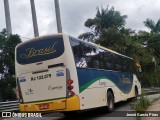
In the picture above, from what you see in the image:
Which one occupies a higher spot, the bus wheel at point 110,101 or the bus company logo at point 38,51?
the bus company logo at point 38,51

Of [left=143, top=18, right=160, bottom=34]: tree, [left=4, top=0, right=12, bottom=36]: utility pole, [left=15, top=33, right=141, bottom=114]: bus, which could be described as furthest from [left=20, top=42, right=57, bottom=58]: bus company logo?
[left=143, top=18, right=160, bottom=34]: tree

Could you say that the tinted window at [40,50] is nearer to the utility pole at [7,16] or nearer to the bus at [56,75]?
the bus at [56,75]

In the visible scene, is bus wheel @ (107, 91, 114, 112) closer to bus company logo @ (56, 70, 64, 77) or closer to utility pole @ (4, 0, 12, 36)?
bus company logo @ (56, 70, 64, 77)

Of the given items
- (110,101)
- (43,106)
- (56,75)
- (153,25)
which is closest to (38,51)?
(56,75)

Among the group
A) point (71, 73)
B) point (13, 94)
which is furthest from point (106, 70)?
point (13, 94)

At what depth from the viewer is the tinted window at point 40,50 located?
12.1 meters

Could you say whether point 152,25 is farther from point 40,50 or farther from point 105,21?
point 40,50

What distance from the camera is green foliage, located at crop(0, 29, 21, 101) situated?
88.2 feet

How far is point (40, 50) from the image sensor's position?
12391 millimetres

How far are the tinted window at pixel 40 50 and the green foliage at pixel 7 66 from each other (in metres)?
14.6

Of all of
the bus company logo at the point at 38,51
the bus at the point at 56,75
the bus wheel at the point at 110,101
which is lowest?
the bus wheel at the point at 110,101

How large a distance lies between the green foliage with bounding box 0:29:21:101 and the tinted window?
14595mm

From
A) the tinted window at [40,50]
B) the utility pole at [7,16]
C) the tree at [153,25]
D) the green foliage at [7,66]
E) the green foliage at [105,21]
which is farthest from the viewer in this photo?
the tree at [153,25]

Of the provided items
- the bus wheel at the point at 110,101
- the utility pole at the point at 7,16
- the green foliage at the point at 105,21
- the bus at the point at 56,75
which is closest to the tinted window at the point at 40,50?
the bus at the point at 56,75
